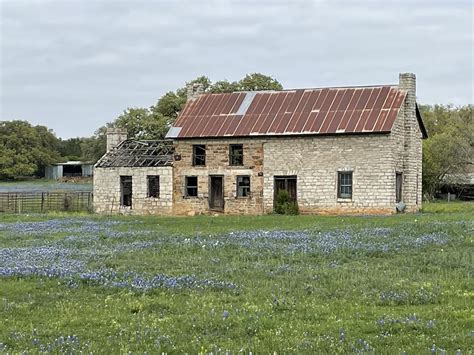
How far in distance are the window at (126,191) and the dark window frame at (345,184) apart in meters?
14.0

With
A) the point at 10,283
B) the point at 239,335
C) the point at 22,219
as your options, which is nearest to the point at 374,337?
the point at 239,335

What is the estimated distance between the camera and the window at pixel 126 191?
155 feet

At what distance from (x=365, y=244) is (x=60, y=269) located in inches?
327

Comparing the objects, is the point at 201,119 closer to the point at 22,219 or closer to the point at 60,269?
the point at 22,219

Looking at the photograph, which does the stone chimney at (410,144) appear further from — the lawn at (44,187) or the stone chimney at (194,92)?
the lawn at (44,187)

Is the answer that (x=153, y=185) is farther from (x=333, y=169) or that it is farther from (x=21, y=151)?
(x=21, y=151)

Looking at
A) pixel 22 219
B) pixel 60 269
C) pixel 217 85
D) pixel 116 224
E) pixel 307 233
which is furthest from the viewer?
pixel 217 85

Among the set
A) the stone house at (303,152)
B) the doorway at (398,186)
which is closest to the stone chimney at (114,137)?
the stone house at (303,152)

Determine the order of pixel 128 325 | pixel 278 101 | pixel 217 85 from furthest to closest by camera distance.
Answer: pixel 217 85 < pixel 278 101 < pixel 128 325

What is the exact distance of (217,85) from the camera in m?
74.8

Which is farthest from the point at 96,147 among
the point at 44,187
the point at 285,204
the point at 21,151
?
the point at 285,204

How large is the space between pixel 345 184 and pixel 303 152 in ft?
10.6

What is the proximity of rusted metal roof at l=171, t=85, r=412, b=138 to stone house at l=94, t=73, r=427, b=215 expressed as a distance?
0.06 meters

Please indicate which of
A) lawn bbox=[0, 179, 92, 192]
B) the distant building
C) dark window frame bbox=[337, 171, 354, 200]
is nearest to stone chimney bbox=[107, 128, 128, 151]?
dark window frame bbox=[337, 171, 354, 200]
